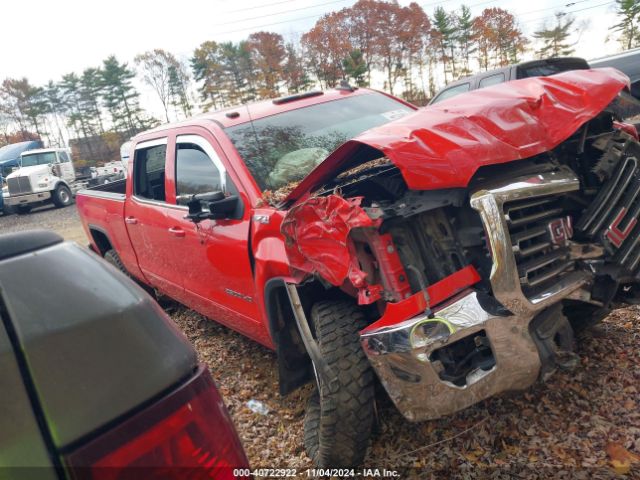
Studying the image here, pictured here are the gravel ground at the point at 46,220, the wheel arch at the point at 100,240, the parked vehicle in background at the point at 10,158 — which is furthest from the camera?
the parked vehicle in background at the point at 10,158

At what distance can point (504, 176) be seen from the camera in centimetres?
217

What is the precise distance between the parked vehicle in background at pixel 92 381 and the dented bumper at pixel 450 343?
108 cm

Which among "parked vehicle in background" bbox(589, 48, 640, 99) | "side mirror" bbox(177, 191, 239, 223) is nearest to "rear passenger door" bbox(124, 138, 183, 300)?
"side mirror" bbox(177, 191, 239, 223)

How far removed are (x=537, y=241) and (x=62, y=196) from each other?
2127 cm

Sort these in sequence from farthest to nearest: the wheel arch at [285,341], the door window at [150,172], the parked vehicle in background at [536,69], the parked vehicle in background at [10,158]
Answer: the parked vehicle in background at [10,158] < the parked vehicle in background at [536,69] < the door window at [150,172] < the wheel arch at [285,341]

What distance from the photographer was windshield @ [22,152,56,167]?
20219 millimetres

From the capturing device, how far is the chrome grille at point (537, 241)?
2012mm

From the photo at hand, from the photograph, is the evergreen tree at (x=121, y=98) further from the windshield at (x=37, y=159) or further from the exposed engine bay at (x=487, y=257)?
the exposed engine bay at (x=487, y=257)

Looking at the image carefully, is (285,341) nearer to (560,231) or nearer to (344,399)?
(344,399)

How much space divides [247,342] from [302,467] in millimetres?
1735

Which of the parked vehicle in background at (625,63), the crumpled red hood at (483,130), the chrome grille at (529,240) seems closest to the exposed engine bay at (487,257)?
the chrome grille at (529,240)

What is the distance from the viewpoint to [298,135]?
340 cm

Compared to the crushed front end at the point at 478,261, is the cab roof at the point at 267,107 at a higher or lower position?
higher

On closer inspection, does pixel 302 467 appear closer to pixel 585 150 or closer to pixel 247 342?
pixel 247 342
